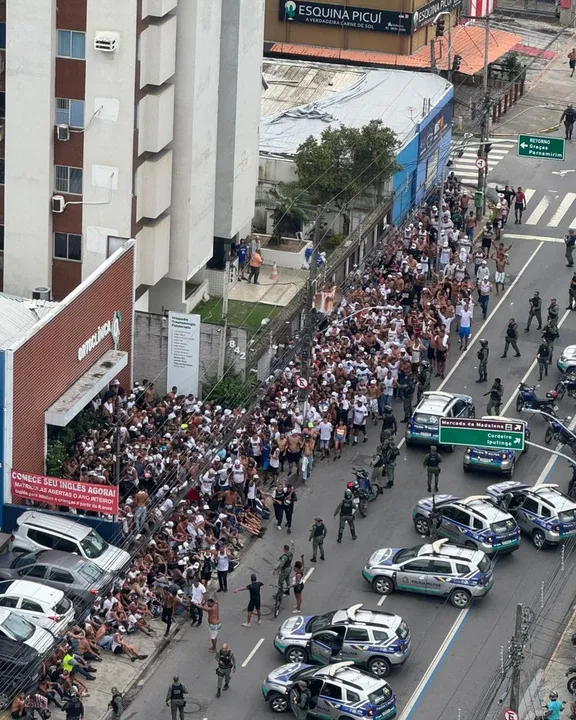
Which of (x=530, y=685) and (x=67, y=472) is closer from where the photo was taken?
(x=530, y=685)

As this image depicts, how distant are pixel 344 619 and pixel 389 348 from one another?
15.5 meters

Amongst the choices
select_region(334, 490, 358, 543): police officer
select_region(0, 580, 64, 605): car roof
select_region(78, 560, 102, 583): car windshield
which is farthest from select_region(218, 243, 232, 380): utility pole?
select_region(0, 580, 64, 605): car roof

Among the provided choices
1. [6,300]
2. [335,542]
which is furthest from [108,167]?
[335,542]

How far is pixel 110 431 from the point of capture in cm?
5584

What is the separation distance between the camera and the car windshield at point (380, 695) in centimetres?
4506

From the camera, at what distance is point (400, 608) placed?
5091 centimetres

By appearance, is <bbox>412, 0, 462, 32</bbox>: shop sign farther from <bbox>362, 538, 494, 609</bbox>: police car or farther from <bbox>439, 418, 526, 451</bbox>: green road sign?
<bbox>362, 538, 494, 609</bbox>: police car

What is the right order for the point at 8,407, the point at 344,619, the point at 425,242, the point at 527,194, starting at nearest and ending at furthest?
1. the point at 344,619
2. the point at 8,407
3. the point at 425,242
4. the point at 527,194

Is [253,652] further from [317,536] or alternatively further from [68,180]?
[68,180]

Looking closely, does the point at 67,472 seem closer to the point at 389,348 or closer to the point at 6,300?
the point at 6,300

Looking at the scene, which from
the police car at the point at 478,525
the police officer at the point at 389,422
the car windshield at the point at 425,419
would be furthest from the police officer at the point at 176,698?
the car windshield at the point at 425,419

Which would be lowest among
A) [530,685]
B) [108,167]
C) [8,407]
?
[530,685]

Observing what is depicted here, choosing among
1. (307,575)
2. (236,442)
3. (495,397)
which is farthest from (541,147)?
(307,575)

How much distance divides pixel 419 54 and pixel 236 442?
1537 inches
